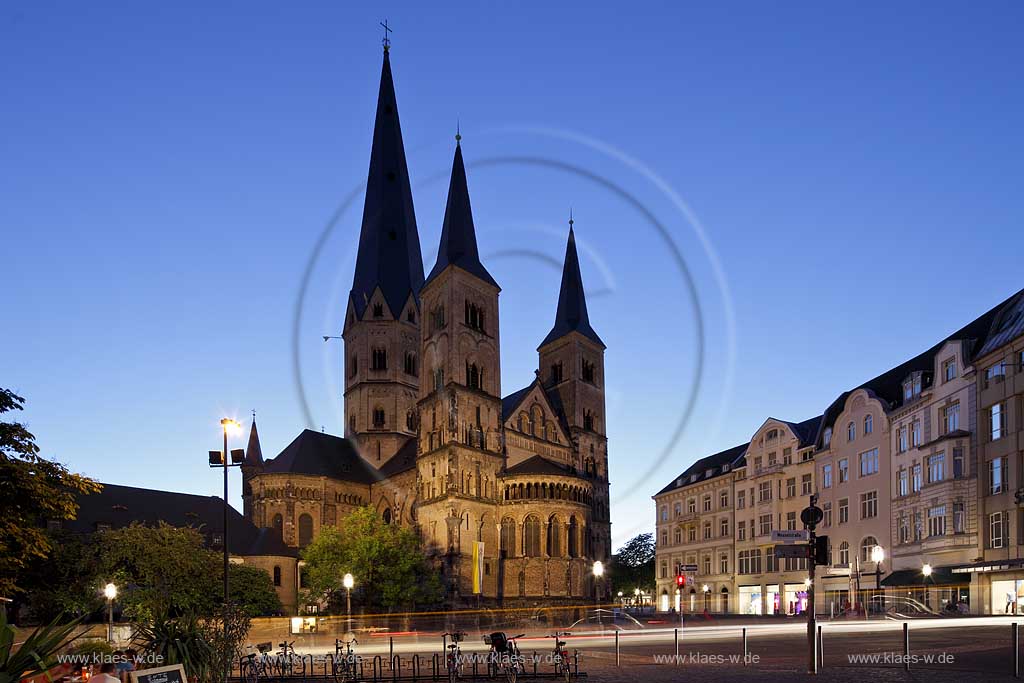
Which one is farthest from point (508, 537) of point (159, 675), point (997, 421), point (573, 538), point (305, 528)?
point (159, 675)

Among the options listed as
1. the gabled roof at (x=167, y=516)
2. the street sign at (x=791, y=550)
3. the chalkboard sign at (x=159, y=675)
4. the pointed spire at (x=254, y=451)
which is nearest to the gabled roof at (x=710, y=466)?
the gabled roof at (x=167, y=516)

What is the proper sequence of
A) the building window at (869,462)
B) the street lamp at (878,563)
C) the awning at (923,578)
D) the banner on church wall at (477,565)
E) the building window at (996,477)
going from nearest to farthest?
the building window at (996,477), the street lamp at (878,563), the awning at (923,578), the building window at (869,462), the banner on church wall at (477,565)

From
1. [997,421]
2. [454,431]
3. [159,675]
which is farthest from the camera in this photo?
[454,431]

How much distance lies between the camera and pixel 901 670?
22.7 m

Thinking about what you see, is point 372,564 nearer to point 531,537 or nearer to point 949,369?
point 531,537

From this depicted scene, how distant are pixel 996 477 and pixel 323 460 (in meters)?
68.9

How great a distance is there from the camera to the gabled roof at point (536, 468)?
85250mm

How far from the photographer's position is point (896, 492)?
6119cm

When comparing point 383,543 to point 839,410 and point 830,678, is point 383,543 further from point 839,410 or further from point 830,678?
point 830,678

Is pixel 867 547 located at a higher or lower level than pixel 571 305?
lower

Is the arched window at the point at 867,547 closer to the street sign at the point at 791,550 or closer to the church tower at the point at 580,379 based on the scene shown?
the church tower at the point at 580,379

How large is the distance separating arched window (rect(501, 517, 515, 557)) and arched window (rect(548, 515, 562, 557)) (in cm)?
335

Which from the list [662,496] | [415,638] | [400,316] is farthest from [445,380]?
[415,638]

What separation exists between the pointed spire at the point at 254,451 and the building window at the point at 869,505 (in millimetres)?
81716
